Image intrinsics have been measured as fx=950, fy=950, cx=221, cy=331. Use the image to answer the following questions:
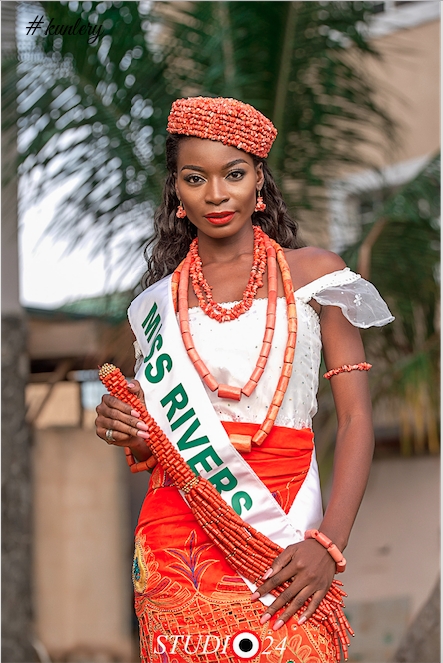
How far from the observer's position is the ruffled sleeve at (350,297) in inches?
99.2

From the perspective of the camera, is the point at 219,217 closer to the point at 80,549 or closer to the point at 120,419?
the point at 120,419

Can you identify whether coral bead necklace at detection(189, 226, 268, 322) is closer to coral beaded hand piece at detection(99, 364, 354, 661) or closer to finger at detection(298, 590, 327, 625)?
coral beaded hand piece at detection(99, 364, 354, 661)

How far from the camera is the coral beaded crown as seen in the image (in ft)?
8.30

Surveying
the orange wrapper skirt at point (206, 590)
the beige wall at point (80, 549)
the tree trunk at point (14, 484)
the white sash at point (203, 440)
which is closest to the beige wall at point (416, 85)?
the tree trunk at point (14, 484)

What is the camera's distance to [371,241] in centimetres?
632

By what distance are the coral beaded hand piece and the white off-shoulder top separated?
18cm

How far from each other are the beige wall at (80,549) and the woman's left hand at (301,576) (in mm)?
6835

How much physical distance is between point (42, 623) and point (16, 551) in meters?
2.21

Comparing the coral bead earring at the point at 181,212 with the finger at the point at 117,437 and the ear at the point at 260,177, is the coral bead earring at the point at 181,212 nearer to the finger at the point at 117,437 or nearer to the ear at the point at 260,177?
the ear at the point at 260,177

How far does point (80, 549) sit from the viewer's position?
29.5ft

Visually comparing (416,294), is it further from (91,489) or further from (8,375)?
(91,489)

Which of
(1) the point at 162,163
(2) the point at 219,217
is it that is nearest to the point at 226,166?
(2) the point at 219,217

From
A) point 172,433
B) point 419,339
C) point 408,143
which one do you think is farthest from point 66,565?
point 172,433

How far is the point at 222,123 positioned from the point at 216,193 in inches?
7.5
